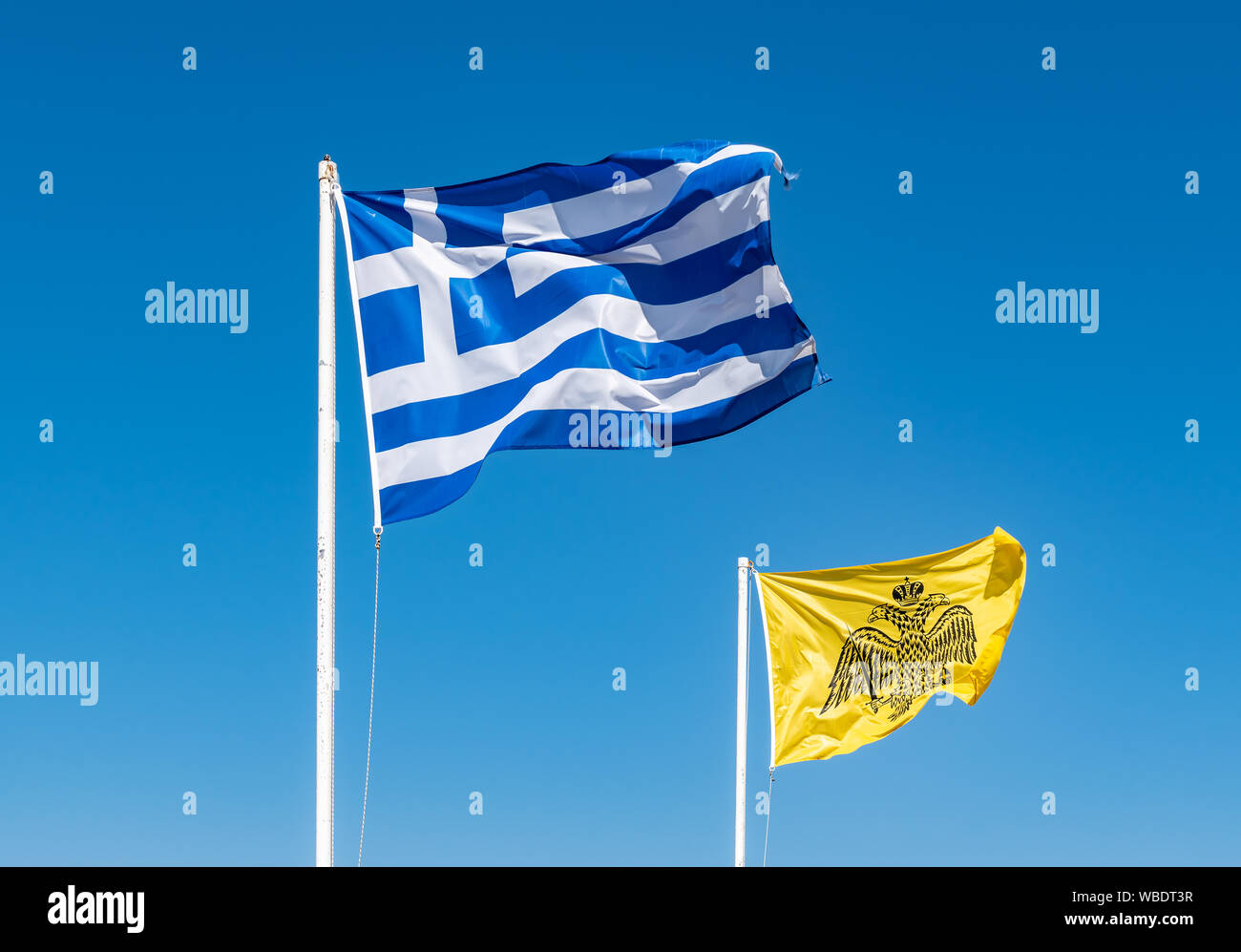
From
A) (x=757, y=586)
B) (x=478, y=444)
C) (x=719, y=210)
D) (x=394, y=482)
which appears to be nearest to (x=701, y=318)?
(x=719, y=210)

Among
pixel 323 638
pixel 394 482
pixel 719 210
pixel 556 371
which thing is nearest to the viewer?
pixel 323 638

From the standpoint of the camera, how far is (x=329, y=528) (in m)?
12.5

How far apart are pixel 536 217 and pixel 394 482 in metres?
3.75

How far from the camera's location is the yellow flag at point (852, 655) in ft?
90.5

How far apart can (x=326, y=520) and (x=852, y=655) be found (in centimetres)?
1701

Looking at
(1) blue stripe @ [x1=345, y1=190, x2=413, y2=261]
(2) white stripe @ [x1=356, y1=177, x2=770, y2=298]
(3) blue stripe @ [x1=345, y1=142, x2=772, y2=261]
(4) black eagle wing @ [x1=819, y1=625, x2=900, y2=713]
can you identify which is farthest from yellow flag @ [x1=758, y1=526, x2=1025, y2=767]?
(1) blue stripe @ [x1=345, y1=190, x2=413, y2=261]

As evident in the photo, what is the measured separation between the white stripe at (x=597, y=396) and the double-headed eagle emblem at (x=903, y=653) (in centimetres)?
1166

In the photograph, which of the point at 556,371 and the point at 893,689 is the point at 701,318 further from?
the point at 893,689

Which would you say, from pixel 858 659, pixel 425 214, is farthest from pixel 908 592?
pixel 425 214

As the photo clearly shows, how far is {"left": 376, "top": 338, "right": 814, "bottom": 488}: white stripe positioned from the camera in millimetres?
14133

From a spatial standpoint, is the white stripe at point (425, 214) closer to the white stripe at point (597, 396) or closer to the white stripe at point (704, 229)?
the white stripe at point (597, 396)

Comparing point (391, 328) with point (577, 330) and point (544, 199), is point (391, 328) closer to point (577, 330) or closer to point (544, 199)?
point (577, 330)

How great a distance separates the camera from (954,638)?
1133 inches

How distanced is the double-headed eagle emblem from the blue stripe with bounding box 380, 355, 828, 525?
11.4 m
